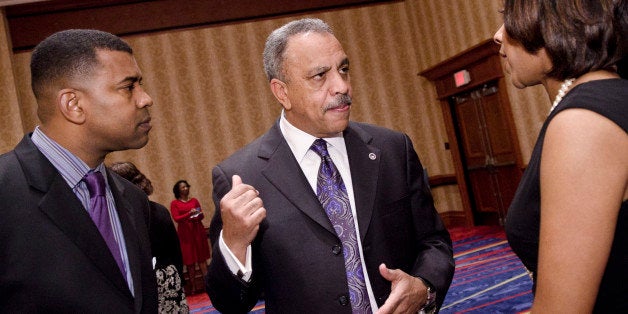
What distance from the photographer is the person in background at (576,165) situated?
39.5 inches

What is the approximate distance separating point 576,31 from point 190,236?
721 cm

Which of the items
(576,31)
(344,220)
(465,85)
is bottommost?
(344,220)

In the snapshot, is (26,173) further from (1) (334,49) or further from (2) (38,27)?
(2) (38,27)

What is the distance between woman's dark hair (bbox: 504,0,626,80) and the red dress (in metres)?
7.05

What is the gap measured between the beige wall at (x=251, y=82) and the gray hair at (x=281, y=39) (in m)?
6.90

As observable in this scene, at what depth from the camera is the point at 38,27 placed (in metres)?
8.80

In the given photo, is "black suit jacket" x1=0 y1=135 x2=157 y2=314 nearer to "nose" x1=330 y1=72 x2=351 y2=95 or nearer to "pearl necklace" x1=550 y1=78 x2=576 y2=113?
"nose" x1=330 y1=72 x2=351 y2=95

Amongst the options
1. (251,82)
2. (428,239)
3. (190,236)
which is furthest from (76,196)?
(251,82)

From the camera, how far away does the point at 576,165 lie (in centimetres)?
100

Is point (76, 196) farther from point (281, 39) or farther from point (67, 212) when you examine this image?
point (281, 39)

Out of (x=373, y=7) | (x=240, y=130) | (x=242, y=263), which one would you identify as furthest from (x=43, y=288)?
(x=373, y=7)

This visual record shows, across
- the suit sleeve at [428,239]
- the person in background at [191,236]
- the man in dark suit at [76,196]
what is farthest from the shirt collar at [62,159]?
the person in background at [191,236]

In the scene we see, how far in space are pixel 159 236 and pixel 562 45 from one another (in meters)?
2.45

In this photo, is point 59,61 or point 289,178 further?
point 289,178
